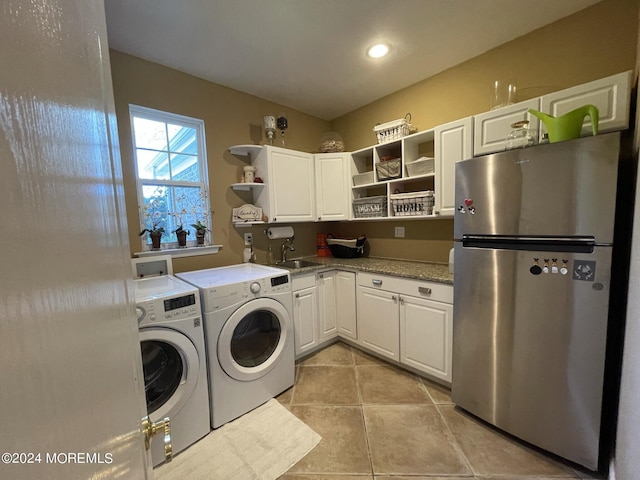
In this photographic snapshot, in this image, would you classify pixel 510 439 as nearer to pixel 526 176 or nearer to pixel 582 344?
pixel 582 344

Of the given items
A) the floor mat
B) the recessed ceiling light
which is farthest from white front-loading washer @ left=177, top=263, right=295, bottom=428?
the recessed ceiling light

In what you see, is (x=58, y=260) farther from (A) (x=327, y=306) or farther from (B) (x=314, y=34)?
(A) (x=327, y=306)

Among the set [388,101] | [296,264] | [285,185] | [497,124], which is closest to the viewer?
[497,124]

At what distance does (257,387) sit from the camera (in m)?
1.83

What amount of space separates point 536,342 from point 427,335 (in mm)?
725

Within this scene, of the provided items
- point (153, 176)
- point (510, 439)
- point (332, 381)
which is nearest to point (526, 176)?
point (510, 439)

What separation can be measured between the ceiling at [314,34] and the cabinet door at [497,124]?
0.61m

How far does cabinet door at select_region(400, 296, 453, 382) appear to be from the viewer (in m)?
1.88

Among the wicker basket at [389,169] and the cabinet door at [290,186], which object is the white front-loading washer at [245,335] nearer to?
the cabinet door at [290,186]

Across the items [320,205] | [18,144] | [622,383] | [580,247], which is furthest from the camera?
[320,205]

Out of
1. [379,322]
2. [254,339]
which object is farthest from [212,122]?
[379,322]

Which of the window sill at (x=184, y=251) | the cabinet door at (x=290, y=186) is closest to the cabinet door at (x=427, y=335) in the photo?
the cabinet door at (x=290, y=186)

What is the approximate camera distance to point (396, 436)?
158cm

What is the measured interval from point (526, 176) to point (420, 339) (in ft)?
4.51
